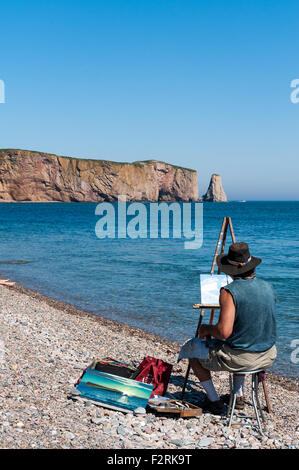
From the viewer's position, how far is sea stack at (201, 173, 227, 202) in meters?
180

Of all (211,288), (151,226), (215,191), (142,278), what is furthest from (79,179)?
(211,288)

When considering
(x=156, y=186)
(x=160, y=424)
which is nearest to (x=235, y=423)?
(x=160, y=424)

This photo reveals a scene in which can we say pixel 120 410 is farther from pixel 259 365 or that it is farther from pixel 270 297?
pixel 270 297

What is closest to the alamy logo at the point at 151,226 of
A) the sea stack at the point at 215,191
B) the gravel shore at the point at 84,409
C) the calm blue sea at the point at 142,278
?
the calm blue sea at the point at 142,278

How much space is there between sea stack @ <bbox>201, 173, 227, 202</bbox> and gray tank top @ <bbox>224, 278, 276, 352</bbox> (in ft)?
576

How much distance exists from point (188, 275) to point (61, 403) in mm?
14044

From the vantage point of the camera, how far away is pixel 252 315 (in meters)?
4.76

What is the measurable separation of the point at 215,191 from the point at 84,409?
183 m

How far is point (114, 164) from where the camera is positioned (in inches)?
5007

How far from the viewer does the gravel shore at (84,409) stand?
432 centimetres

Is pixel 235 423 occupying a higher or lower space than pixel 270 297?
lower

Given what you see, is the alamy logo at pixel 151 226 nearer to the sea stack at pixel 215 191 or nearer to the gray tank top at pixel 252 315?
the gray tank top at pixel 252 315

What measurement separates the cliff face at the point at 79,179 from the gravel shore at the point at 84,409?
356 feet

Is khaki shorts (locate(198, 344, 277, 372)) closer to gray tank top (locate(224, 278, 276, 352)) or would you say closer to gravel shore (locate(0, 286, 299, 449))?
gray tank top (locate(224, 278, 276, 352))
